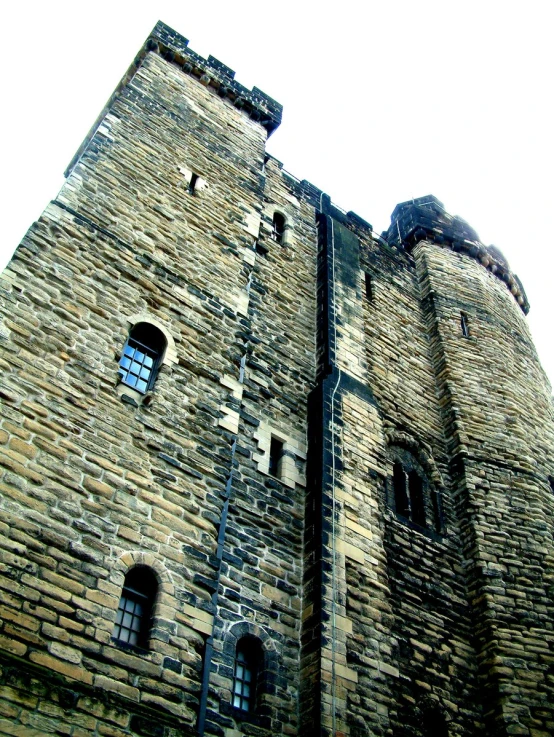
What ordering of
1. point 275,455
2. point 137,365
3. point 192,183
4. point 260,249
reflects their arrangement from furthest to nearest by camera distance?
point 260,249 < point 192,183 < point 275,455 < point 137,365

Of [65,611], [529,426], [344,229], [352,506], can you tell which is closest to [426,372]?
[529,426]

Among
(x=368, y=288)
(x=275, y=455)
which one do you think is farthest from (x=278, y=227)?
(x=275, y=455)

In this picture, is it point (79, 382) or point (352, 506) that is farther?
point (352, 506)

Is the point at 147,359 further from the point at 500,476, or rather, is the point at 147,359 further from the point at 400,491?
the point at 500,476

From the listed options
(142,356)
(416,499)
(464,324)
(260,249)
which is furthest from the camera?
(464,324)

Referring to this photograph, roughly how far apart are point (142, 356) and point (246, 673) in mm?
3863

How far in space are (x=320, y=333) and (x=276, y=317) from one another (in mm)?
859

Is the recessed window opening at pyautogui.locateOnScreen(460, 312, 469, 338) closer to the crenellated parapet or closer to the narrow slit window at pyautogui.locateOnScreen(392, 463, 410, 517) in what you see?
the crenellated parapet

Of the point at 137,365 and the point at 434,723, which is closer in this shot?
the point at 434,723

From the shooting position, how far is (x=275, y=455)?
9688 millimetres

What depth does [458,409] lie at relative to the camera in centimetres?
1280

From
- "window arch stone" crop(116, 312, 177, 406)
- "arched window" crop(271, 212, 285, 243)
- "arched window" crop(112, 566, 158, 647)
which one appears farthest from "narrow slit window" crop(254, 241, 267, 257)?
"arched window" crop(112, 566, 158, 647)

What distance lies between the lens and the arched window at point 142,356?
8.29 metres

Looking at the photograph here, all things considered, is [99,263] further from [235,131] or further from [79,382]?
[235,131]
